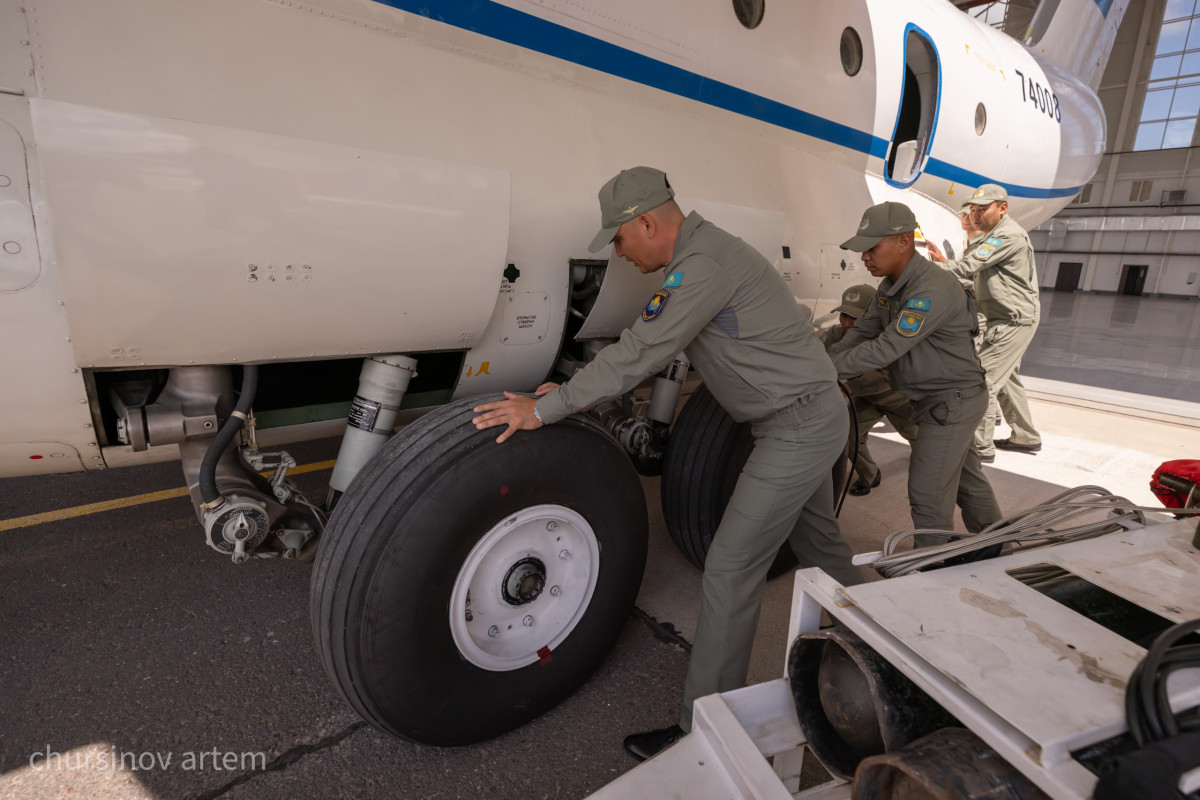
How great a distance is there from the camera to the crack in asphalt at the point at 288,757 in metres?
1.77

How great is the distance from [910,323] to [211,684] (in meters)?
2.85

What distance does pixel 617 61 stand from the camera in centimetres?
231

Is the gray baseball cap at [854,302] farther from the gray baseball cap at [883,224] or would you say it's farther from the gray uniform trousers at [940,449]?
the gray baseball cap at [883,224]

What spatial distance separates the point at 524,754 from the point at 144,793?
3.35ft

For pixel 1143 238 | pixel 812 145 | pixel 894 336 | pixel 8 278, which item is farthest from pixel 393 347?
pixel 1143 238

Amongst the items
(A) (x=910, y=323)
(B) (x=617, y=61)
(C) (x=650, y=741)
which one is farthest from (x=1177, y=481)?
(B) (x=617, y=61)

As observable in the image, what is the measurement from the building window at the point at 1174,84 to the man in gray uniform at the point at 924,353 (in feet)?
93.5

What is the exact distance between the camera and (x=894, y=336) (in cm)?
263

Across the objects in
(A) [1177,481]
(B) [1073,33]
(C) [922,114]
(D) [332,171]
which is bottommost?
(A) [1177,481]

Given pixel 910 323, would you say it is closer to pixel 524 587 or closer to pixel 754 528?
pixel 754 528

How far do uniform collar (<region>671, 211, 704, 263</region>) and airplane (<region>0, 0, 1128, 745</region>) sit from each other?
34cm

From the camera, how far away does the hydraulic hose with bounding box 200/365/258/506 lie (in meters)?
1.66

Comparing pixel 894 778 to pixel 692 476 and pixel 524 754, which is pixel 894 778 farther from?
pixel 692 476

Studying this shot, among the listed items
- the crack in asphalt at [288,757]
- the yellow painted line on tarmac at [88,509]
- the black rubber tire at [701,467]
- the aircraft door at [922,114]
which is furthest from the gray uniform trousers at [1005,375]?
the yellow painted line on tarmac at [88,509]
